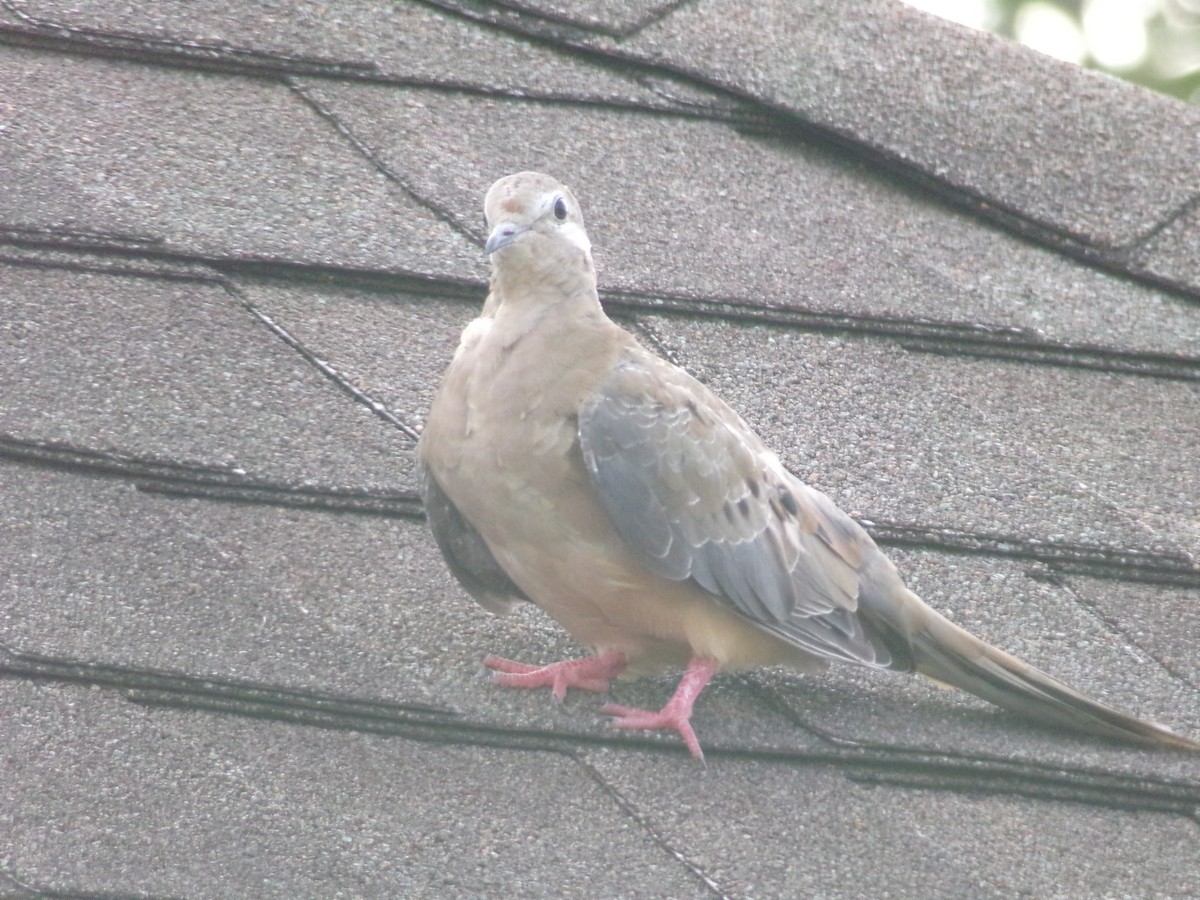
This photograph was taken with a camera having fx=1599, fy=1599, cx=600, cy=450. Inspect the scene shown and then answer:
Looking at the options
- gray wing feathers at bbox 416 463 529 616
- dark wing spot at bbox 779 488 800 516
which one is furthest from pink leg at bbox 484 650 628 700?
dark wing spot at bbox 779 488 800 516

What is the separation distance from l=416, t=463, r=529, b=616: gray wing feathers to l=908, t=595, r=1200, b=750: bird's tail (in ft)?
1.96

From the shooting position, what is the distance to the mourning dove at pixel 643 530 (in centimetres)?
226

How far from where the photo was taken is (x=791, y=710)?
2.20 metres

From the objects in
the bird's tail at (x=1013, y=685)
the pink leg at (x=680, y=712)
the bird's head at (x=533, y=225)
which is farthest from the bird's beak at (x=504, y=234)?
the bird's tail at (x=1013, y=685)

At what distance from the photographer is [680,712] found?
2131 mm

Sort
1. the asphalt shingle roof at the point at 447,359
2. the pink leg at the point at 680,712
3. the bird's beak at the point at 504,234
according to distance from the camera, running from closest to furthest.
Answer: the asphalt shingle roof at the point at 447,359 → the pink leg at the point at 680,712 → the bird's beak at the point at 504,234

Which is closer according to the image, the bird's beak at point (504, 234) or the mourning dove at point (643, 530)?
the mourning dove at point (643, 530)

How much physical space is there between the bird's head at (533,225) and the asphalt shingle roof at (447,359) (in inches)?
8.5

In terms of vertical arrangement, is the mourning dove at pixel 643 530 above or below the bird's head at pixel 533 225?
below

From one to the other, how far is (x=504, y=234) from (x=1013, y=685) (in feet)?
3.22

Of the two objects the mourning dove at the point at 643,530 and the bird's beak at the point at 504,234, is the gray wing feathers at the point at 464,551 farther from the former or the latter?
the bird's beak at the point at 504,234

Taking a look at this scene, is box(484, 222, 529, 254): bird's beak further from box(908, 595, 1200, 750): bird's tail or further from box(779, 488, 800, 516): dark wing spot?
box(908, 595, 1200, 750): bird's tail

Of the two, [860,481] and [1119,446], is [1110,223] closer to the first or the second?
[1119,446]

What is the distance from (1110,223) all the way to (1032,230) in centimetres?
14
